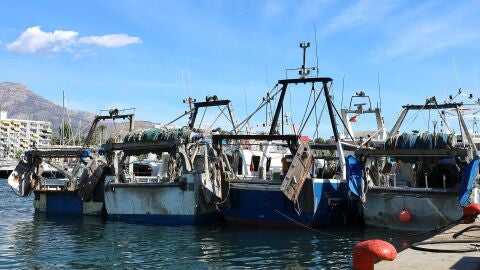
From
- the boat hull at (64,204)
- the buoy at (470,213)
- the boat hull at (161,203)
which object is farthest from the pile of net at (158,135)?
the buoy at (470,213)

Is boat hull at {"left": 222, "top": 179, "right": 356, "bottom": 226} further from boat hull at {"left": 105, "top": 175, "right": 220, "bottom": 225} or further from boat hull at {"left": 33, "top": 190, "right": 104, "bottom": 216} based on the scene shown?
boat hull at {"left": 33, "top": 190, "right": 104, "bottom": 216}

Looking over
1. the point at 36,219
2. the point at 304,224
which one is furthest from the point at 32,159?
the point at 304,224

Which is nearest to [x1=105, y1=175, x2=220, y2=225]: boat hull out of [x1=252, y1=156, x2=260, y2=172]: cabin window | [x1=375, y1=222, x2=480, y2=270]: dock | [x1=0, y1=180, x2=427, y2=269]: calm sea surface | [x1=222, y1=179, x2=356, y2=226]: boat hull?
[x1=0, y1=180, x2=427, y2=269]: calm sea surface

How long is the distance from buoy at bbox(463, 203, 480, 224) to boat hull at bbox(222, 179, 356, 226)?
19.1 ft

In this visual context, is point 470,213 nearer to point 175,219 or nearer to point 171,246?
point 171,246

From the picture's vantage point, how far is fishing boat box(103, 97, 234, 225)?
23.7 m

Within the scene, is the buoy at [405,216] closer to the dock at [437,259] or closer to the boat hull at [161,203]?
the boat hull at [161,203]

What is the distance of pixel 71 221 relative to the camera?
26.9 m

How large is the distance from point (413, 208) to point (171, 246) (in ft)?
30.3

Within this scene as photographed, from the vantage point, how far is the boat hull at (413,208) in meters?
21.0

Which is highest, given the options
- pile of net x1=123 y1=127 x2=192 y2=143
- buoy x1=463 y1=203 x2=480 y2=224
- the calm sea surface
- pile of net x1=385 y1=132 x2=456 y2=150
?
pile of net x1=123 y1=127 x2=192 y2=143

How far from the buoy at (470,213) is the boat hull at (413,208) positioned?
6.49 ft

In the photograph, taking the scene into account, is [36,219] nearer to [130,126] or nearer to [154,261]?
[130,126]

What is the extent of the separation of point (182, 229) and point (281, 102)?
24.4ft
